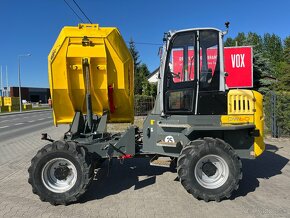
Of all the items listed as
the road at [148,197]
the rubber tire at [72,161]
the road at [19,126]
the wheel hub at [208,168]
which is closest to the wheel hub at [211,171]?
the wheel hub at [208,168]

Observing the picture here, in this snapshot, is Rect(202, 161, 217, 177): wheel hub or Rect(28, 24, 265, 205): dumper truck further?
Rect(202, 161, 217, 177): wheel hub

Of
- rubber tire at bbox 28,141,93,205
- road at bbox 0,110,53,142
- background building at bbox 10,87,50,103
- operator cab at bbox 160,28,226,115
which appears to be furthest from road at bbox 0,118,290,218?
background building at bbox 10,87,50,103

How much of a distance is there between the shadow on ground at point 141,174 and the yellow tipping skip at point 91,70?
1460 mm

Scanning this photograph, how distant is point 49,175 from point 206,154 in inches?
108

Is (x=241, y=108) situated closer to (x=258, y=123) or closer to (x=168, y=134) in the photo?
(x=258, y=123)

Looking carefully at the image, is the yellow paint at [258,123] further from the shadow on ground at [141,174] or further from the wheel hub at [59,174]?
the wheel hub at [59,174]

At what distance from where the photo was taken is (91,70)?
6.43 m

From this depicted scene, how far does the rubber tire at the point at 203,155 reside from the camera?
18.5 ft

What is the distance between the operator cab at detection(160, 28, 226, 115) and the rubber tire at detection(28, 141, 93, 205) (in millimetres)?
1886

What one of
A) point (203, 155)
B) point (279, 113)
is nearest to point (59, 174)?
point (203, 155)

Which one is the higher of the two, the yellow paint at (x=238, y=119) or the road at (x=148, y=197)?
the yellow paint at (x=238, y=119)

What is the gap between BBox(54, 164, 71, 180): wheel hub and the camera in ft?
19.1

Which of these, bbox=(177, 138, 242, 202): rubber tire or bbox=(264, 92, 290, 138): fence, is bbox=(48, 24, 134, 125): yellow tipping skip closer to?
bbox=(177, 138, 242, 202): rubber tire

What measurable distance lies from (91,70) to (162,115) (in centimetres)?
160
